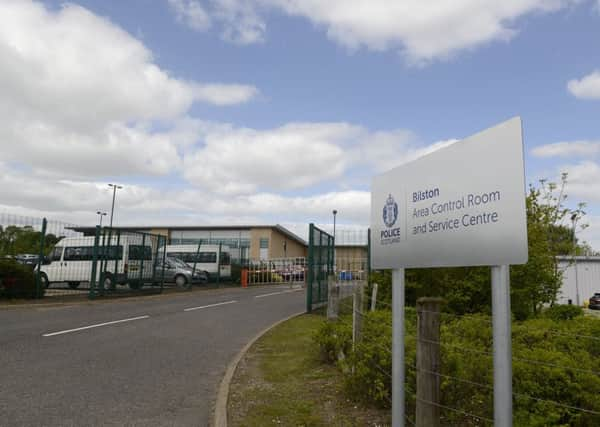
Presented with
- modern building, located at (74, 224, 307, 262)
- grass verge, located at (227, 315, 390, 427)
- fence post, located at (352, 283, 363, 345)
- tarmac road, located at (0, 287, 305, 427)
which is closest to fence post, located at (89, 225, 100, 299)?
tarmac road, located at (0, 287, 305, 427)

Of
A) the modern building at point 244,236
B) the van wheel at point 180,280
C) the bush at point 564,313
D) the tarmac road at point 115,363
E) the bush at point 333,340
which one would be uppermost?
the modern building at point 244,236

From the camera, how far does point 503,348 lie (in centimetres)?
273

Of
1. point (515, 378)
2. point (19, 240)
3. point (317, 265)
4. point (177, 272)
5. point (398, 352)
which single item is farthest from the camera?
point (177, 272)

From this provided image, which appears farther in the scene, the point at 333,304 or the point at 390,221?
the point at 333,304

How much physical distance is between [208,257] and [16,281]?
15.3 metres

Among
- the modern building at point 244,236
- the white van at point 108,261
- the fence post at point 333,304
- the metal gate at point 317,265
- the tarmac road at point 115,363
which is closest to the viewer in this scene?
the tarmac road at point 115,363

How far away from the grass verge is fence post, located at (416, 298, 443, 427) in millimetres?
1111

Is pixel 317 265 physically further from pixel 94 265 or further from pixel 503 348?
pixel 503 348

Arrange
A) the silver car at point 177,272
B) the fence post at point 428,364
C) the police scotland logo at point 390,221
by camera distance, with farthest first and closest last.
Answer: the silver car at point 177,272, the police scotland logo at point 390,221, the fence post at point 428,364

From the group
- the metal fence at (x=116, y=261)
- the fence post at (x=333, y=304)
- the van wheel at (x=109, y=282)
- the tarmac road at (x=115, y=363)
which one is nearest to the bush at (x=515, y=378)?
the tarmac road at (x=115, y=363)

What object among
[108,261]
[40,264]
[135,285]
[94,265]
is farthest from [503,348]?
[135,285]

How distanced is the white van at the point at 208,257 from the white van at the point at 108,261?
8.56 metres

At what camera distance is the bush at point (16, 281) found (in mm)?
15164

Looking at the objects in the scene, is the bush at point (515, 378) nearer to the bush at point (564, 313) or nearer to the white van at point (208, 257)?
the bush at point (564, 313)
